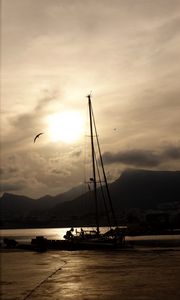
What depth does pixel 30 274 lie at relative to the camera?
28.0 meters

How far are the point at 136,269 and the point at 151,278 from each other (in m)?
4.97

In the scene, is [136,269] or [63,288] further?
[136,269]

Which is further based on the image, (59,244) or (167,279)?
(59,244)

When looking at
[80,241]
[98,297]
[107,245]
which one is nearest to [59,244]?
[80,241]

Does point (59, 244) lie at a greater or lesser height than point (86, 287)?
greater

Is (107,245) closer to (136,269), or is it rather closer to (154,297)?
(136,269)

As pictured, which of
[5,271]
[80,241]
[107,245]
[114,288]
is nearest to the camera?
[114,288]

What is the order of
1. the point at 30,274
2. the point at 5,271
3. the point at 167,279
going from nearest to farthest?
the point at 167,279 < the point at 30,274 < the point at 5,271

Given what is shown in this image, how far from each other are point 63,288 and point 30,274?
686cm

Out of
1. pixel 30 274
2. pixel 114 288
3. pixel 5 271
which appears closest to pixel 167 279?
pixel 114 288

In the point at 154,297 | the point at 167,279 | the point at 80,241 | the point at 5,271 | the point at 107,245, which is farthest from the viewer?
the point at 80,241

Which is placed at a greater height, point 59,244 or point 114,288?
point 59,244

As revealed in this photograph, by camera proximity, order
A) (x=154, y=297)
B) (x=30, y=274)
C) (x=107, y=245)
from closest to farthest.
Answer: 1. (x=154, y=297)
2. (x=30, y=274)
3. (x=107, y=245)

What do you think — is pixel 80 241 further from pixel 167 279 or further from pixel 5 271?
pixel 167 279
